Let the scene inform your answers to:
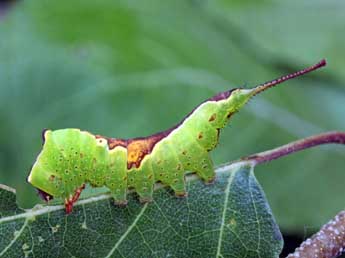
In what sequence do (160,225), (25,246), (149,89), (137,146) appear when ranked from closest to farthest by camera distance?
(25,246) < (160,225) < (137,146) < (149,89)

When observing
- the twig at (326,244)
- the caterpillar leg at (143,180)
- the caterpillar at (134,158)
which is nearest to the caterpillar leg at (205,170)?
the caterpillar at (134,158)

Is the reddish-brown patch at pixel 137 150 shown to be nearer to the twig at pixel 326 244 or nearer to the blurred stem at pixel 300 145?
the blurred stem at pixel 300 145

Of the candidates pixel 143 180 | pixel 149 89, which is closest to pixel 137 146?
pixel 143 180

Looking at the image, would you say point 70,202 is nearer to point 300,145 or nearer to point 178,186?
point 178,186

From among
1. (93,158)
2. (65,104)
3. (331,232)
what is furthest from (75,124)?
(331,232)

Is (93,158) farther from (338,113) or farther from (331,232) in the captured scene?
(338,113)

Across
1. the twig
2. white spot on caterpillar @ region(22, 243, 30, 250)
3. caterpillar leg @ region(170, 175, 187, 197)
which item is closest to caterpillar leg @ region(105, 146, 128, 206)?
caterpillar leg @ region(170, 175, 187, 197)
